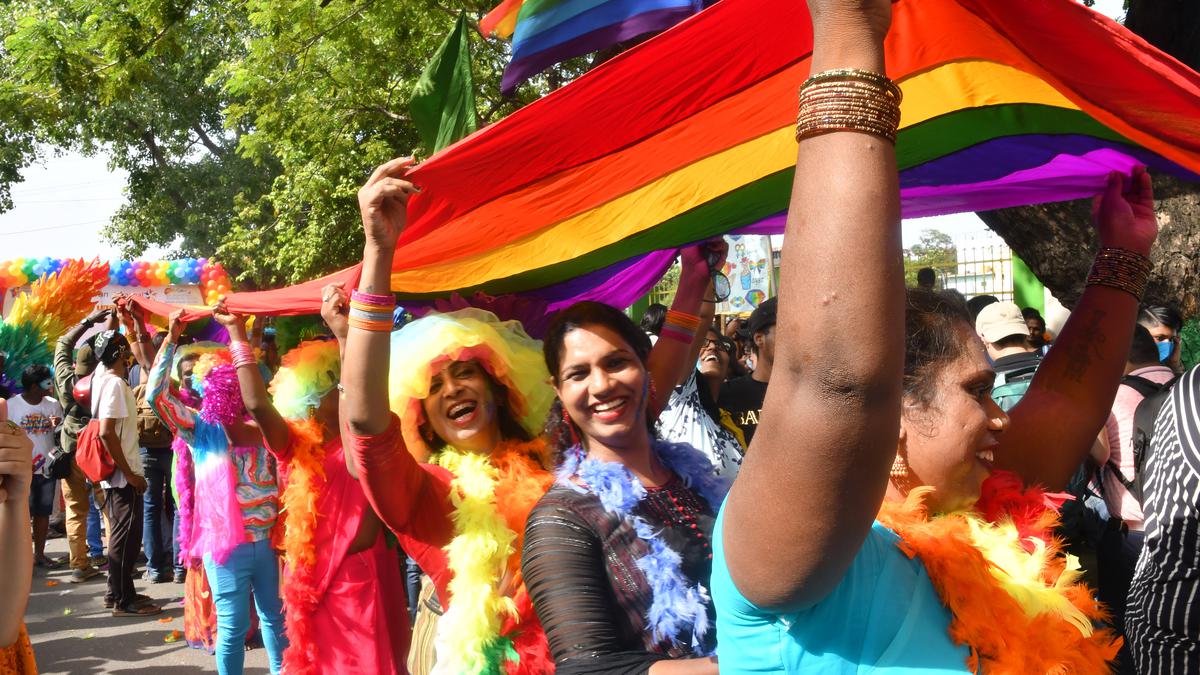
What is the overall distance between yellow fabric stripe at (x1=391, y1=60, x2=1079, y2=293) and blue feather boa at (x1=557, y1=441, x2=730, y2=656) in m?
0.76

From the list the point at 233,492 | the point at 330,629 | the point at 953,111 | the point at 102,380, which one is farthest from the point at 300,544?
the point at 102,380

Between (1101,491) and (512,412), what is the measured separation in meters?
2.69

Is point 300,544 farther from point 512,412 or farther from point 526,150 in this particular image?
point 526,150

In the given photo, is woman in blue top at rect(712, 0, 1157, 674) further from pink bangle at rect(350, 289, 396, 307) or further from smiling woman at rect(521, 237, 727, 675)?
pink bangle at rect(350, 289, 396, 307)

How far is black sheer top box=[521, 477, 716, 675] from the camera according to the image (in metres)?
1.85

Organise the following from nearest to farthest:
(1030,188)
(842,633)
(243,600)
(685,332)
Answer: (842,633) → (1030,188) → (685,332) → (243,600)

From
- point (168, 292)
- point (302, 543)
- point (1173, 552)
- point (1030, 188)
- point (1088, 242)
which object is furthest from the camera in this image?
point (168, 292)

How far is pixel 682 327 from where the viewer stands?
3104mm

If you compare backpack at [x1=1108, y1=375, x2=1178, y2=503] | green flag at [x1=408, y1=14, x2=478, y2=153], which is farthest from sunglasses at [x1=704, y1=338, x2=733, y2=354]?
green flag at [x1=408, y1=14, x2=478, y2=153]

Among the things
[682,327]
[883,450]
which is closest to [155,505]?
[682,327]

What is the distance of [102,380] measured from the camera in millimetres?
7242

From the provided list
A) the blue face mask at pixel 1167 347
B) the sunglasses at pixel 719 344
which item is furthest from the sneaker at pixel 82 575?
the blue face mask at pixel 1167 347

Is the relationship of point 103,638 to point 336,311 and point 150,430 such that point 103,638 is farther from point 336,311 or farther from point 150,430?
point 336,311

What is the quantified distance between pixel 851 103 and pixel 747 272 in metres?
9.84
